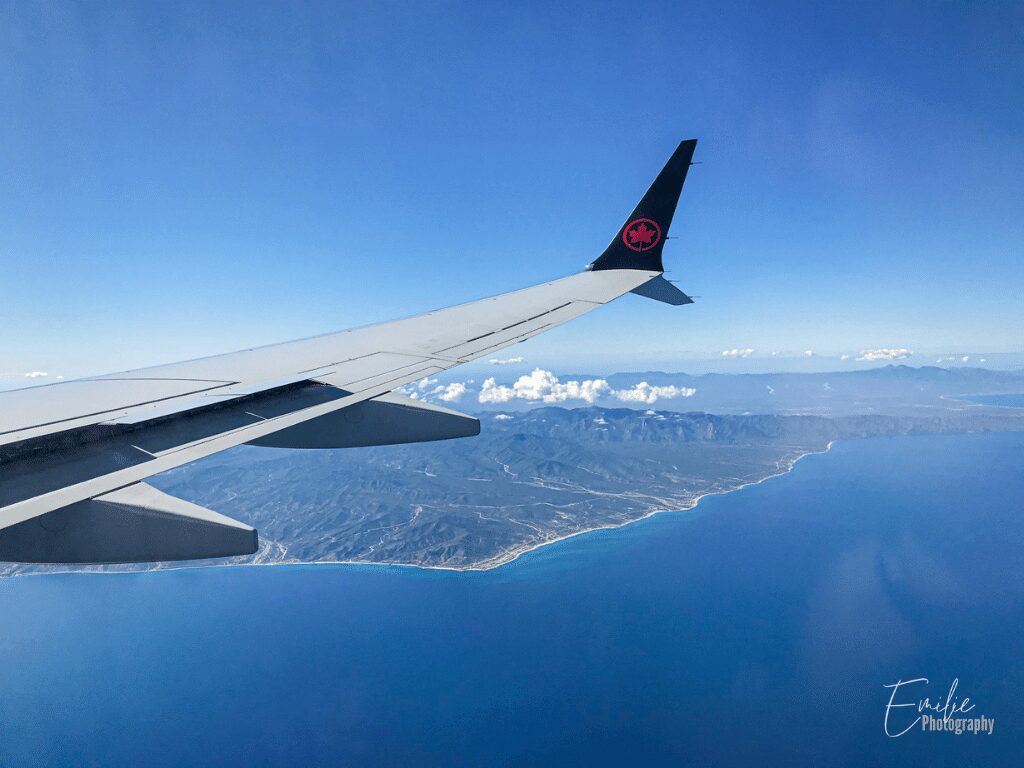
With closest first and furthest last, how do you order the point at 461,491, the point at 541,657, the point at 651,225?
the point at 651,225 < the point at 541,657 < the point at 461,491

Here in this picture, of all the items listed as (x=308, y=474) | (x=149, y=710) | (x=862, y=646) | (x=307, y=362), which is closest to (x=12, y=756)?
(x=149, y=710)

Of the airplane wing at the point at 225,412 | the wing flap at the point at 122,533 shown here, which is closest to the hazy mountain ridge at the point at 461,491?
the airplane wing at the point at 225,412

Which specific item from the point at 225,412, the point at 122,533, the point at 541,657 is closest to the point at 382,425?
the point at 225,412

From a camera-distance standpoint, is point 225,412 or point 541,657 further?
point 541,657
